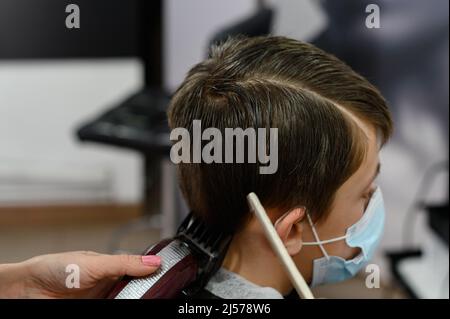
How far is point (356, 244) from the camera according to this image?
2.78ft

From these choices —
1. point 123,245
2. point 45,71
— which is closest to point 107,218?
point 123,245

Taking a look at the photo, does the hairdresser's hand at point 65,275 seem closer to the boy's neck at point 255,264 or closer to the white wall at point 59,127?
the boy's neck at point 255,264

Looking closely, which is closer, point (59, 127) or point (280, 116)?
point (280, 116)

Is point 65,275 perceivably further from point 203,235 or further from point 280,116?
point 280,116

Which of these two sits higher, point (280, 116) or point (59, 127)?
point (280, 116)

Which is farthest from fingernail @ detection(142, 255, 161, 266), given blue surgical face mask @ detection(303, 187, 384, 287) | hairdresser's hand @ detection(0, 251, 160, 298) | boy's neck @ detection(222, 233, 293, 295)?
blue surgical face mask @ detection(303, 187, 384, 287)

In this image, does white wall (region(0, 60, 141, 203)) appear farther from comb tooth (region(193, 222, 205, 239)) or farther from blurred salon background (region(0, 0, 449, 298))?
comb tooth (region(193, 222, 205, 239))

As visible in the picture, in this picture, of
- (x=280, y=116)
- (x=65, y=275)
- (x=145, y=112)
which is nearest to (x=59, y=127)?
(x=145, y=112)

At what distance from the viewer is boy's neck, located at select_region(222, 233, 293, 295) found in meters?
0.80

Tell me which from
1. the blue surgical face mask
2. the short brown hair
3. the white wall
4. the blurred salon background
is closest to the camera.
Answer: the short brown hair

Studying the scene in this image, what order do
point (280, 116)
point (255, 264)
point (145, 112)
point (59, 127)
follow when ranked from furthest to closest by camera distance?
1. point (59, 127)
2. point (145, 112)
3. point (255, 264)
4. point (280, 116)

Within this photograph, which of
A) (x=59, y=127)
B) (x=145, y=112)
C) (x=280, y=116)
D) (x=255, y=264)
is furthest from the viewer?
(x=59, y=127)

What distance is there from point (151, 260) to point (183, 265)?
38 mm

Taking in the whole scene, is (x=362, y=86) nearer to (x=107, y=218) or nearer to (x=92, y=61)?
(x=92, y=61)
